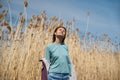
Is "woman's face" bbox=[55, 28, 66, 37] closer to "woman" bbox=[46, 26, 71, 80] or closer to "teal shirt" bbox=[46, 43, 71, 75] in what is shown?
"woman" bbox=[46, 26, 71, 80]

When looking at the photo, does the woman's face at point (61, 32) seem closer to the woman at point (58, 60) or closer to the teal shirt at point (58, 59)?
the woman at point (58, 60)

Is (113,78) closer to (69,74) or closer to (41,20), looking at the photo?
(41,20)

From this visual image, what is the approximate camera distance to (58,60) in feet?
7.74

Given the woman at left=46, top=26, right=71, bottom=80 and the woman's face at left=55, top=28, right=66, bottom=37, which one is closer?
the woman at left=46, top=26, right=71, bottom=80

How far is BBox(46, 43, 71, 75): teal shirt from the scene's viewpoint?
2.35 meters

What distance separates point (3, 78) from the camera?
2789 millimetres

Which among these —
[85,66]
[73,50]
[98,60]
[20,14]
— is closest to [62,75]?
[20,14]

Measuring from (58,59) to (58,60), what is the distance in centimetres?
1

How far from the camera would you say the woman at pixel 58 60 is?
233 cm

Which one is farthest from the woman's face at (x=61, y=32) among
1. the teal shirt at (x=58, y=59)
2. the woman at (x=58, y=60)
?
the teal shirt at (x=58, y=59)

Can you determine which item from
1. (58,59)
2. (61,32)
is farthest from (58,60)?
(61,32)

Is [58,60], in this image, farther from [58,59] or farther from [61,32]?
[61,32]

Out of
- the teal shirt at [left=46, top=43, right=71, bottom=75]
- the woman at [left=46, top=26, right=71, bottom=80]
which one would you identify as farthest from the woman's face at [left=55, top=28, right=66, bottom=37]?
the teal shirt at [left=46, top=43, right=71, bottom=75]

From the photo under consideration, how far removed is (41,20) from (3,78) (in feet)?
3.60
